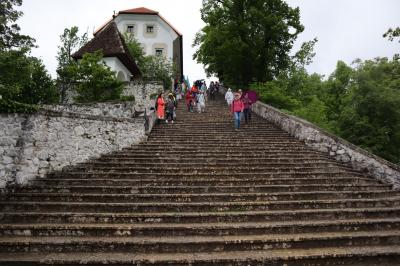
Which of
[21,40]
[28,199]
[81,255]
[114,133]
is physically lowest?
[81,255]

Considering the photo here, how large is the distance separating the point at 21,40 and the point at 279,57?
1776 centimetres

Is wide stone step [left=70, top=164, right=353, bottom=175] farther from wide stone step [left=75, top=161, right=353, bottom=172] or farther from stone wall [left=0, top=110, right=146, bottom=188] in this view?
stone wall [left=0, top=110, right=146, bottom=188]

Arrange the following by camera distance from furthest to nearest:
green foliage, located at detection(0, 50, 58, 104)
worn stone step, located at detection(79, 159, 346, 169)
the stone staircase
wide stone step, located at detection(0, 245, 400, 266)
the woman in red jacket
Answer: the woman in red jacket
green foliage, located at detection(0, 50, 58, 104)
worn stone step, located at detection(79, 159, 346, 169)
the stone staircase
wide stone step, located at detection(0, 245, 400, 266)

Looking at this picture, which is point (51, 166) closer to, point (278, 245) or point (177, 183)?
point (177, 183)

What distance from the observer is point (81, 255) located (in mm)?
5387

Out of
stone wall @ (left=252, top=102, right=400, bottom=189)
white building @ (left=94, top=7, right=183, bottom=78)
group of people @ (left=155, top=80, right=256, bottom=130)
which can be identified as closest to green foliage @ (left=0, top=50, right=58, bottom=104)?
group of people @ (left=155, top=80, right=256, bottom=130)

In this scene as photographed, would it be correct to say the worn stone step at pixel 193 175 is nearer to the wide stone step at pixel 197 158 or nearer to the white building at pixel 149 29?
the wide stone step at pixel 197 158

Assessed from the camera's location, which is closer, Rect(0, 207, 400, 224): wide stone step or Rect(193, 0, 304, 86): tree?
Rect(0, 207, 400, 224): wide stone step

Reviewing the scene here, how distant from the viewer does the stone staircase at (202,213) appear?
552 cm

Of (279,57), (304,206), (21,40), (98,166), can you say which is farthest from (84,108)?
(279,57)

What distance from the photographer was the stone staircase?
5.52 meters

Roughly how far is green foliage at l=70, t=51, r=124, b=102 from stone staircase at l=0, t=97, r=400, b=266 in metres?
7.82

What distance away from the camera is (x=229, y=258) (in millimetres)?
5266

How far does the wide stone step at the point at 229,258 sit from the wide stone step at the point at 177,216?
3.31 feet
